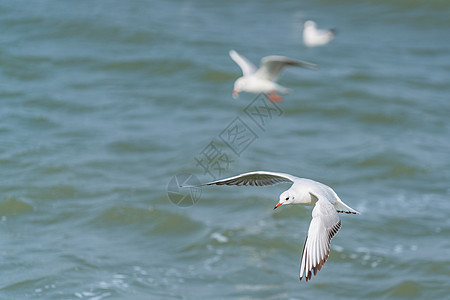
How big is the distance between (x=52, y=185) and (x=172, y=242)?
7.12 feet

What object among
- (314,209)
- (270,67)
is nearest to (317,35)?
(270,67)

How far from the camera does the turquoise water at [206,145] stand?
25.7ft

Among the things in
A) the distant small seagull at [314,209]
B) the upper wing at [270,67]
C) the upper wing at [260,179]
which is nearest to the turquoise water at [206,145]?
the upper wing at [270,67]

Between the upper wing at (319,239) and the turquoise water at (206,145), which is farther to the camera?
the turquoise water at (206,145)

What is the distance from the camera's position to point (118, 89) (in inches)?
520

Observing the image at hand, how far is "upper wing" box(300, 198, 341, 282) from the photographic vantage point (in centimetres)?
442

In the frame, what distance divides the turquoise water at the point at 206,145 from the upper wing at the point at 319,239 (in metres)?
2.82

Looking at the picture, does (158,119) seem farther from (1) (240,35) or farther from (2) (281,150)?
(1) (240,35)

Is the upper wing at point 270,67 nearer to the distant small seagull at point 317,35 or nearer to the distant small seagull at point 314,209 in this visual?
the distant small seagull at point 314,209

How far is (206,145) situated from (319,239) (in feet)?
22.1

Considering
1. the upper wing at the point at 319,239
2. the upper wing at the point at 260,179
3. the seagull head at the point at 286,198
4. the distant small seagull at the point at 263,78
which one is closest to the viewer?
the upper wing at the point at 319,239

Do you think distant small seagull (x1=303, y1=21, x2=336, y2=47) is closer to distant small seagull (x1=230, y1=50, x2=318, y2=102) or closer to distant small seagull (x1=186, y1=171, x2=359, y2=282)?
distant small seagull (x1=230, y1=50, x2=318, y2=102)

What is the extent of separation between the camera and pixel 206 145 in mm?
11266

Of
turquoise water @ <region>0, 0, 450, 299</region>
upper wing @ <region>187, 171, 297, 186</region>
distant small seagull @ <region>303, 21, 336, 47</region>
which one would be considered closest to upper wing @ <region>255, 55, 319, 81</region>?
turquoise water @ <region>0, 0, 450, 299</region>
